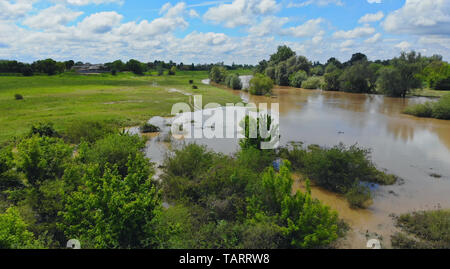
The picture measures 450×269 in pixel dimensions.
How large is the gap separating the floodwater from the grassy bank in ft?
3.73

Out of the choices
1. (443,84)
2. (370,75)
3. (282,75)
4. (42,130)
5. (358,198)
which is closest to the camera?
(358,198)

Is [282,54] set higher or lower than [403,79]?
higher

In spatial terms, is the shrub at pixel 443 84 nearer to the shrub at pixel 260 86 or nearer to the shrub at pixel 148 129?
the shrub at pixel 260 86

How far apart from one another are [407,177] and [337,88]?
2263 inches

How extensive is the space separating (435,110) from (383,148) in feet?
57.1

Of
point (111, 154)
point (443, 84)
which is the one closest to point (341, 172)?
point (111, 154)

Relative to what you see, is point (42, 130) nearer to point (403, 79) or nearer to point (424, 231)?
point (424, 231)

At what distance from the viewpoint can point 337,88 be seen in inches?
2731

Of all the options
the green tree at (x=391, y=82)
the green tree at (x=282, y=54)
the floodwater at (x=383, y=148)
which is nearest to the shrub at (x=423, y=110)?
the floodwater at (x=383, y=148)

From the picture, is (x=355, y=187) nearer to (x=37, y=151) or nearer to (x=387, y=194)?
(x=387, y=194)

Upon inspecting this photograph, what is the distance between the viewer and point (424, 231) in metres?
10.1
